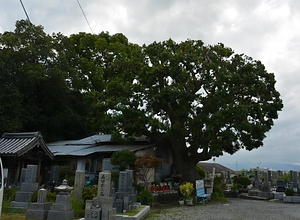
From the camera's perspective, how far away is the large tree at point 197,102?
19.0 metres

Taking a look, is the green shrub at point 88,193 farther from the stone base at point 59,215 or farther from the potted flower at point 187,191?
the potted flower at point 187,191

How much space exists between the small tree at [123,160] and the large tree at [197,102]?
7.89 ft

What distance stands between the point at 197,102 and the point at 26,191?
1227 centimetres

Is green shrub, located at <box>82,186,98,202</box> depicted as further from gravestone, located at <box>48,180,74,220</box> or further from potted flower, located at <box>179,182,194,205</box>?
potted flower, located at <box>179,182,194,205</box>

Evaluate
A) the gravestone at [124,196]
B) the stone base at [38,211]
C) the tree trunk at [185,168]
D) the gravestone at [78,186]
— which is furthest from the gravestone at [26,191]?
the tree trunk at [185,168]

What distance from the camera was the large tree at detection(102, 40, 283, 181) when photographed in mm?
19000

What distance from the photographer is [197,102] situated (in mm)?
20078

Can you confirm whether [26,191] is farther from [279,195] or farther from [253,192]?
[253,192]

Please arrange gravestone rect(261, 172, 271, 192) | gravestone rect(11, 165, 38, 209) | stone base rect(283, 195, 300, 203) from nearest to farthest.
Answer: gravestone rect(11, 165, 38, 209) → stone base rect(283, 195, 300, 203) → gravestone rect(261, 172, 271, 192)

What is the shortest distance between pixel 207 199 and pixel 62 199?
1221 centimetres

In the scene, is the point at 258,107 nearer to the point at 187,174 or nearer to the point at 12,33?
the point at 187,174

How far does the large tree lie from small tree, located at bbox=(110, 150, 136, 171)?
2.40 metres

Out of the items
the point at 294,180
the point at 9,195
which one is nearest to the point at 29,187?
the point at 9,195

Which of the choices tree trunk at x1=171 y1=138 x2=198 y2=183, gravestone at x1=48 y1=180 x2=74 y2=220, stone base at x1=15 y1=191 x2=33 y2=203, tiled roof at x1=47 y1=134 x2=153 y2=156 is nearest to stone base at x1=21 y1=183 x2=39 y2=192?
stone base at x1=15 y1=191 x2=33 y2=203
